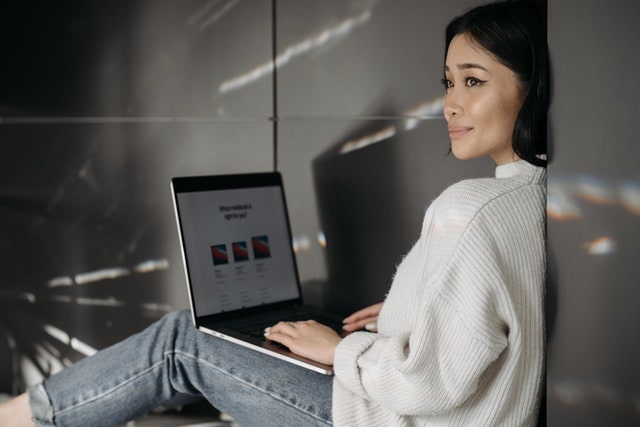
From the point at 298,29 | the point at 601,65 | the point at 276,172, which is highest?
the point at 298,29

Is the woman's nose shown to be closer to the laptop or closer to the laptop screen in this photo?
the laptop

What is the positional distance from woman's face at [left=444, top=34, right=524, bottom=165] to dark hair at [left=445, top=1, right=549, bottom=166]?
19mm

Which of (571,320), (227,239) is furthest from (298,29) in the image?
(571,320)

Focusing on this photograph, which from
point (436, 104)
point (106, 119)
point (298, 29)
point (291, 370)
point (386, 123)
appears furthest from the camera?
point (106, 119)

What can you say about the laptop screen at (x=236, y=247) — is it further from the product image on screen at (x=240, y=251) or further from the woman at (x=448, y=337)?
the woman at (x=448, y=337)

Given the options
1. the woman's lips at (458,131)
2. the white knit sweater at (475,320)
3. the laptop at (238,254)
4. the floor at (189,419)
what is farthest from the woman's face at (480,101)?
the floor at (189,419)

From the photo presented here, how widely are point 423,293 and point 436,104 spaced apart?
2.82 feet

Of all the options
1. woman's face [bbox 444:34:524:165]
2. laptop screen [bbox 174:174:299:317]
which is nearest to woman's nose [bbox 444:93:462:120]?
woman's face [bbox 444:34:524:165]

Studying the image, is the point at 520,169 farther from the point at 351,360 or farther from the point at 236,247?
the point at 236,247

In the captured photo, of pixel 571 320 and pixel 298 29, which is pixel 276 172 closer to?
pixel 298 29

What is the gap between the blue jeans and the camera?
5.32 feet

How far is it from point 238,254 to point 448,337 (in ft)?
3.16

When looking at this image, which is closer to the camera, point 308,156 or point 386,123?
point 386,123

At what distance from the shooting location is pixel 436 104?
1972mm
